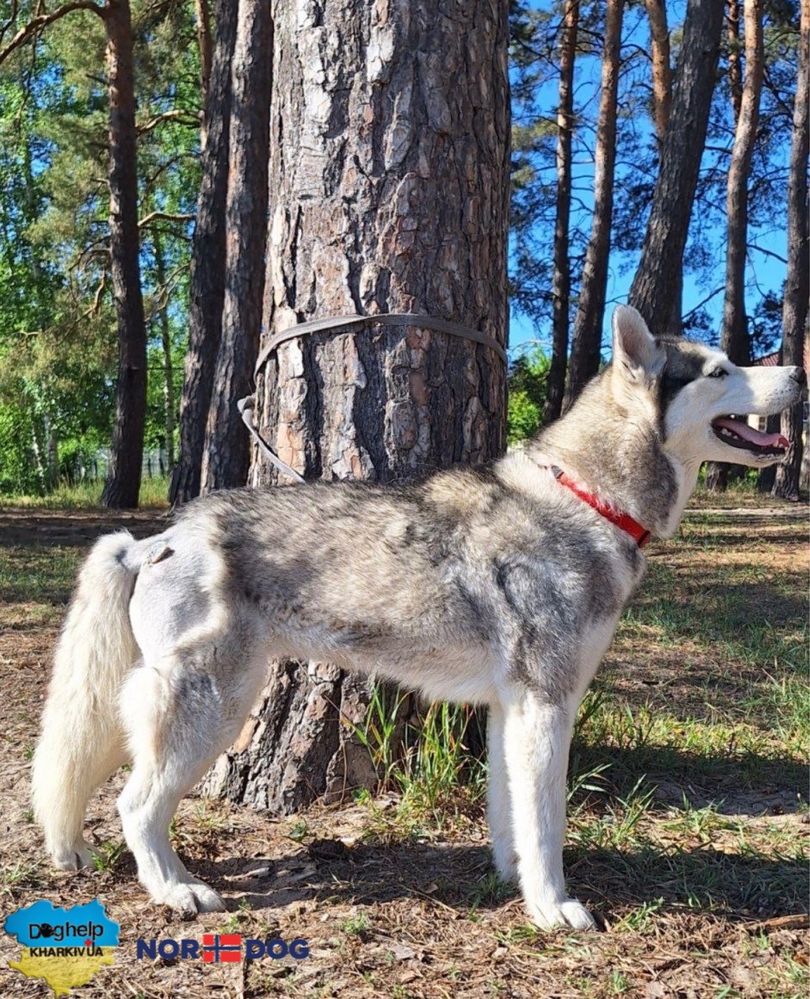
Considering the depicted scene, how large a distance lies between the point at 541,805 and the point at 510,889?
15.8 inches

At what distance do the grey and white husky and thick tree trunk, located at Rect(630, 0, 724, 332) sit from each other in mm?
7970

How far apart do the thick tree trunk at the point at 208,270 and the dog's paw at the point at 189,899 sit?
9543 mm

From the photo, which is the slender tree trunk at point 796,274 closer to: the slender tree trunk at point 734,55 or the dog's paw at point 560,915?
the slender tree trunk at point 734,55

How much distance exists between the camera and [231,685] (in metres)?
3.19

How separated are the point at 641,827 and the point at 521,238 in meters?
20.7

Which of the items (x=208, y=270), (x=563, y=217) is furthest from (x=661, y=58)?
(x=208, y=270)

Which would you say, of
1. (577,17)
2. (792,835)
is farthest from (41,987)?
(577,17)

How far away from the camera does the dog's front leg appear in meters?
3.16

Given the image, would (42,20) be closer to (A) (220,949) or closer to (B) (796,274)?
(B) (796,274)

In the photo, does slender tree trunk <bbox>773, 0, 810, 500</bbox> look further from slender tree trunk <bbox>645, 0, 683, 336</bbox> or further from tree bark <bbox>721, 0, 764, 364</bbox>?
slender tree trunk <bbox>645, 0, 683, 336</bbox>

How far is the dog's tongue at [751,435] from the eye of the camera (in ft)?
11.2

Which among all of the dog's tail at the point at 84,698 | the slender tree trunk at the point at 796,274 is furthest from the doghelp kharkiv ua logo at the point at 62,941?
the slender tree trunk at the point at 796,274

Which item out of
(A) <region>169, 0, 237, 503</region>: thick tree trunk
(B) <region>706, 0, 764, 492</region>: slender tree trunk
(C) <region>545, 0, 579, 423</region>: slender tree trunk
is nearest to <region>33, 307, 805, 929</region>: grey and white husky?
(A) <region>169, 0, 237, 503</region>: thick tree trunk

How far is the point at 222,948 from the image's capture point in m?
3.01
